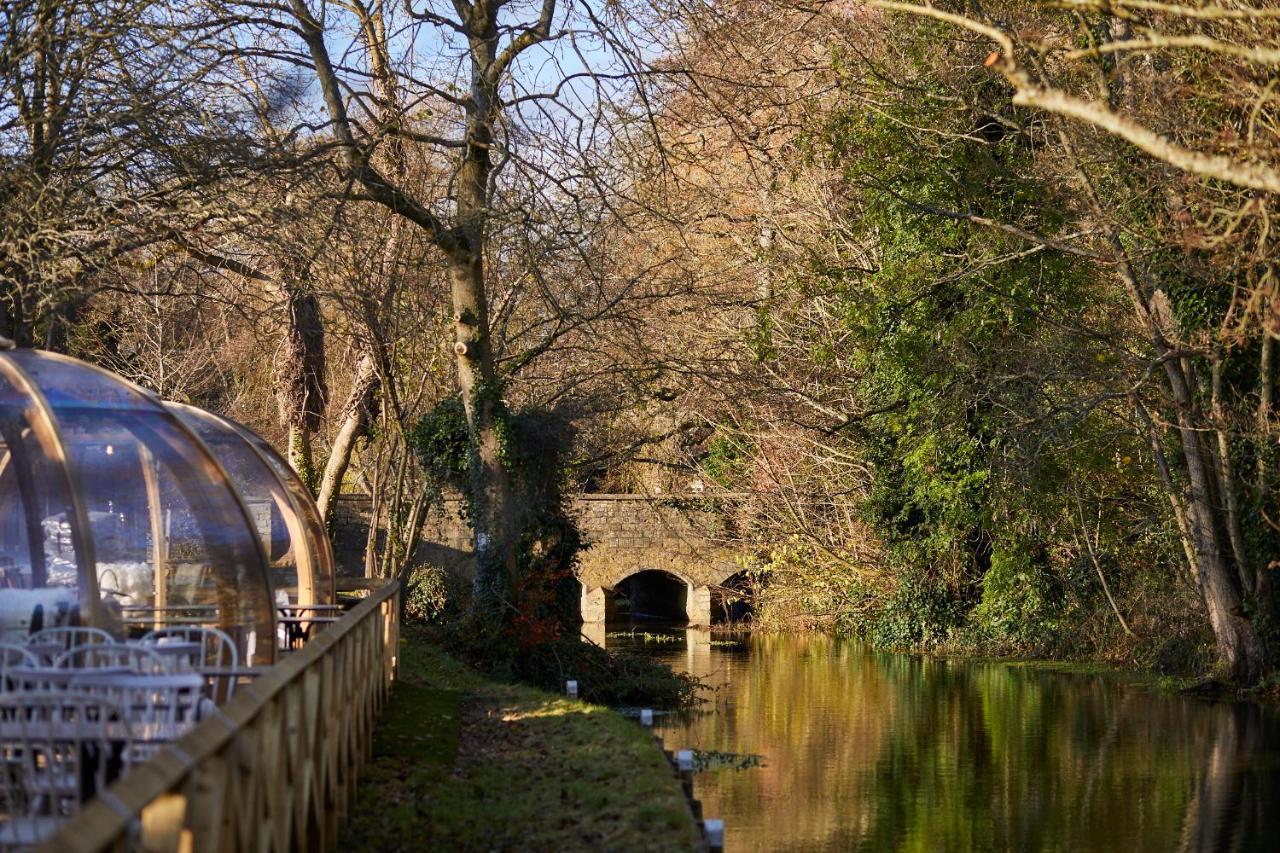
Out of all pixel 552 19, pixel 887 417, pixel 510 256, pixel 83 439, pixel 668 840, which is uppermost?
pixel 552 19

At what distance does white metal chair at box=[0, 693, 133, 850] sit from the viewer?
6.45 meters

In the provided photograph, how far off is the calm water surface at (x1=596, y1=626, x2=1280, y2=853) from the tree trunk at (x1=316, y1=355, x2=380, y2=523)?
6.60 metres

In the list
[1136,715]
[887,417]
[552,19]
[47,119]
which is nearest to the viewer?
[47,119]

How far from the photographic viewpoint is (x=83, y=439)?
9.91m

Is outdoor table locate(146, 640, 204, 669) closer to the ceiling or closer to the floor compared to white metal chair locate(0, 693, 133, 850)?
closer to the ceiling

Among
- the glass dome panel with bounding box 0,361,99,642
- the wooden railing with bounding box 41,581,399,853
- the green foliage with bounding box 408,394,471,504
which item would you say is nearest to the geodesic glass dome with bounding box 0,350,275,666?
the glass dome panel with bounding box 0,361,99,642

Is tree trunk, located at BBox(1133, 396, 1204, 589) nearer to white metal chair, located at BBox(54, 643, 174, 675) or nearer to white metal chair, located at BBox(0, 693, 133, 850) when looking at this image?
white metal chair, located at BBox(54, 643, 174, 675)

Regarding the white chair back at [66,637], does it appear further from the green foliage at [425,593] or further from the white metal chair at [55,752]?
the green foliage at [425,593]

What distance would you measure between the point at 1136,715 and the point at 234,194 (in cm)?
1166

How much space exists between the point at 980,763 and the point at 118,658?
9.55 meters

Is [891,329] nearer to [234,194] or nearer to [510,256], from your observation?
[510,256]

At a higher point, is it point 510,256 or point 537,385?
point 510,256

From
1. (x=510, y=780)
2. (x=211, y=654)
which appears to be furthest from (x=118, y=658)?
(x=510, y=780)

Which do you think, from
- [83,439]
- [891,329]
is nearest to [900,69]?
[891,329]
